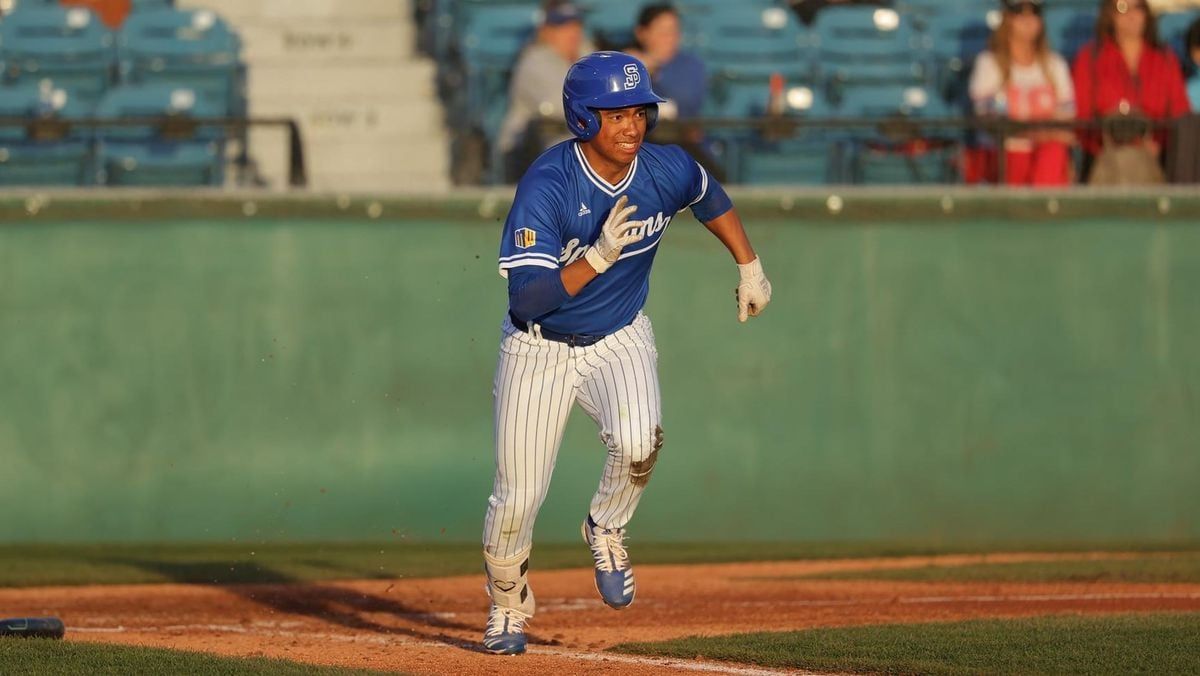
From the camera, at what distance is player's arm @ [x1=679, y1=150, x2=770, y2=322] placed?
7.00 m

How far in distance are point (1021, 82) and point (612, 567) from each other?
556 centimetres

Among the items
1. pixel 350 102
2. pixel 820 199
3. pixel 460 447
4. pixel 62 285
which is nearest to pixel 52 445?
pixel 62 285

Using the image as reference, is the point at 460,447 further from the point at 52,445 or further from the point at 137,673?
the point at 137,673

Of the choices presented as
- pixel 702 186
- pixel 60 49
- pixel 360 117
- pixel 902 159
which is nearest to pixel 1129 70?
pixel 902 159

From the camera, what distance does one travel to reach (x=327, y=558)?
10.3 metres

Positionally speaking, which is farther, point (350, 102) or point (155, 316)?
point (350, 102)

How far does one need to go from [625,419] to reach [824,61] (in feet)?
19.8

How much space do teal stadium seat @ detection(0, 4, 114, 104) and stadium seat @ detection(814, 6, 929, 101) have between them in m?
4.85

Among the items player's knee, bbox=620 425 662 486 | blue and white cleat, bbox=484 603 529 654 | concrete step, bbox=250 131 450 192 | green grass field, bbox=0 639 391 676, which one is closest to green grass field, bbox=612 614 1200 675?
blue and white cleat, bbox=484 603 529 654

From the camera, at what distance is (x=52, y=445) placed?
34.0 ft

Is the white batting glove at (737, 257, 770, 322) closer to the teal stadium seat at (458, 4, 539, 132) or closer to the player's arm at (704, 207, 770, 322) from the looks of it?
the player's arm at (704, 207, 770, 322)

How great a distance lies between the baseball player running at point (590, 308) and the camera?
21.0 feet

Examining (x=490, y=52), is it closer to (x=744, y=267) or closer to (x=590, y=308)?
(x=744, y=267)

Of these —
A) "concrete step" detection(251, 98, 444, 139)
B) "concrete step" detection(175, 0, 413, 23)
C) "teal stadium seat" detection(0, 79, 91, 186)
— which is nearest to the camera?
"teal stadium seat" detection(0, 79, 91, 186)
